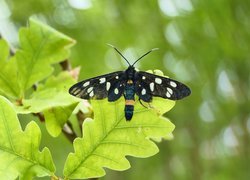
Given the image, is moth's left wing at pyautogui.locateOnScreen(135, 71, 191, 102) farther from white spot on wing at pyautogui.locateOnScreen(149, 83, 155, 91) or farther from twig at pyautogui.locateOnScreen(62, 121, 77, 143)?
twig at pyautogui.locateOnScreen(62, 121, 77, 143)

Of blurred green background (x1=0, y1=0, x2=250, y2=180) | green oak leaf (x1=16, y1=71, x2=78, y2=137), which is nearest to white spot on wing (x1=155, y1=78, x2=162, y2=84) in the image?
green oak leaf (x1=16, y1=71, x2=78, y2=137)

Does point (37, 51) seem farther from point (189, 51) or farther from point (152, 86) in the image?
point (189, 51)

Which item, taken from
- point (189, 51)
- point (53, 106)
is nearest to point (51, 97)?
point (53, 106)

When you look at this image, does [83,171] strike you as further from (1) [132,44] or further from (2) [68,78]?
(1) [132,44]

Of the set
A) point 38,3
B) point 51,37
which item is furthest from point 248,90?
point 51,37

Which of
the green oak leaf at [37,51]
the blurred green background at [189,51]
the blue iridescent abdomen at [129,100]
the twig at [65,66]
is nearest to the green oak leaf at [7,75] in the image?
the green oak leaf at [37,51]
